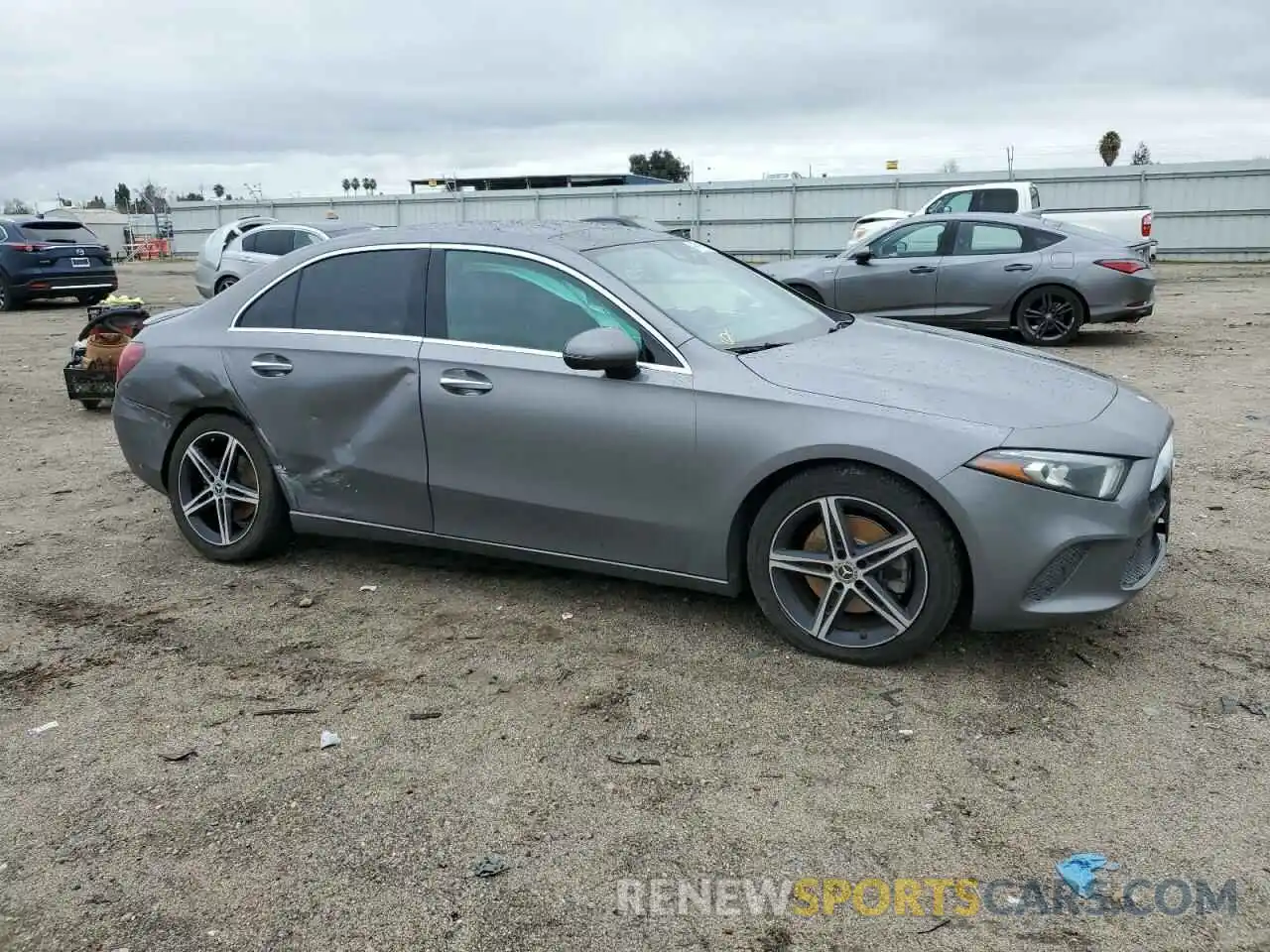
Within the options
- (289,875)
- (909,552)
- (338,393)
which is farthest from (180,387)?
(909,552)

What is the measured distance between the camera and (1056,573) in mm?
3641

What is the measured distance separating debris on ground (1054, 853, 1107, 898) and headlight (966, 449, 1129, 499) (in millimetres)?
1227

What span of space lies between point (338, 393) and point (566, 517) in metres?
1.24

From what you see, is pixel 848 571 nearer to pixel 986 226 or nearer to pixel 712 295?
pixel 712 295

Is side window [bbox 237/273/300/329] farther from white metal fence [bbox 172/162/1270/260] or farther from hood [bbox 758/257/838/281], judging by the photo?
white metal fence [bbox 172/162/1270/260]

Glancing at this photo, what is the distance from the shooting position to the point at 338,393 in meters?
4.81

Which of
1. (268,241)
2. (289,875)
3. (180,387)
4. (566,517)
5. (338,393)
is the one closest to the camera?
(289,875)

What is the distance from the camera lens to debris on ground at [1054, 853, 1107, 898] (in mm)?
2711

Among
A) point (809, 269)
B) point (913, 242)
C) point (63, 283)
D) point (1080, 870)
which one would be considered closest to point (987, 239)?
point (913, 242)

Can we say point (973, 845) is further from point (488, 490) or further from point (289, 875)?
point (488, 490)

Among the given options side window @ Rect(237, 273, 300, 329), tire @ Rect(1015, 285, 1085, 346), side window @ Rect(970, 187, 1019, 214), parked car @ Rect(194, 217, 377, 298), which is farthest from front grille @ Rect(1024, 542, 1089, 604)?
side window @ Rect(970, 187, 1019, 214)

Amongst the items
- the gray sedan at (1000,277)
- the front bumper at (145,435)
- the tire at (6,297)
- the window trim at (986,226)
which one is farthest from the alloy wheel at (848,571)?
the tire at (6,297)

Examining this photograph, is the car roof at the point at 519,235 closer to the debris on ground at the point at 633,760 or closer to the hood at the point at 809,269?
the debris on ground at the point at 633,760

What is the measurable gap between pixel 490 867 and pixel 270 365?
2.91 m
